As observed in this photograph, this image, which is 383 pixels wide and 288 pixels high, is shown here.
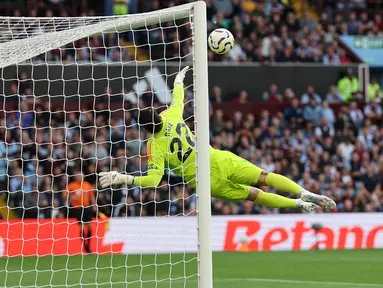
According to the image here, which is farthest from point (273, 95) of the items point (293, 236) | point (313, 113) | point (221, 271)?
point (221, 271)

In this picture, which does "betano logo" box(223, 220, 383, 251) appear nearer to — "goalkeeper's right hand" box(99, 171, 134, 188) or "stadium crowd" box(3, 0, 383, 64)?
"stadium crowd" box(3, 0, 383, 64)

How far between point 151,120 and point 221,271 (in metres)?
4.66

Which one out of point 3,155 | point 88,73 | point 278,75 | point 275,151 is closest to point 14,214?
point 3,155

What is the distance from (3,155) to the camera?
1870cm

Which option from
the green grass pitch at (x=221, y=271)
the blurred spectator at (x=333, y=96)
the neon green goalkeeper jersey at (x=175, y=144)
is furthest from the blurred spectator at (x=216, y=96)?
the neon green goalkeeper jersey at (x=175, y=144)

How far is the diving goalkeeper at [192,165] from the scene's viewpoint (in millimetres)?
10883

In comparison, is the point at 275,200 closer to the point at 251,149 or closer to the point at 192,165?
the point at 192,165

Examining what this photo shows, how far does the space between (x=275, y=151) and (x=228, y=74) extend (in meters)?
2.53

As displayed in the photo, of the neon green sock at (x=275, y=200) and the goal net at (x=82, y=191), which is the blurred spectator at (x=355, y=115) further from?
the neon green sock at (x=275, y=200)

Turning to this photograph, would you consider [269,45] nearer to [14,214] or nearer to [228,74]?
[228,74]

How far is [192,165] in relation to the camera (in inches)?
437

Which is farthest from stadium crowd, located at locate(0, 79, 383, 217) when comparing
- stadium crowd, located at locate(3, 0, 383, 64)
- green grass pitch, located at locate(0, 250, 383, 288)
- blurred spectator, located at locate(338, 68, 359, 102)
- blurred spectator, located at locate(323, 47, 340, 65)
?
green grass pitch, located at locate(0, 250, 383, 288)

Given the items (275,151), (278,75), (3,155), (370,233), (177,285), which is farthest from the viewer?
(278,75)

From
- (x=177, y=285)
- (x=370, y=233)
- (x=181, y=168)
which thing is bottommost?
(x=370, y=233)
